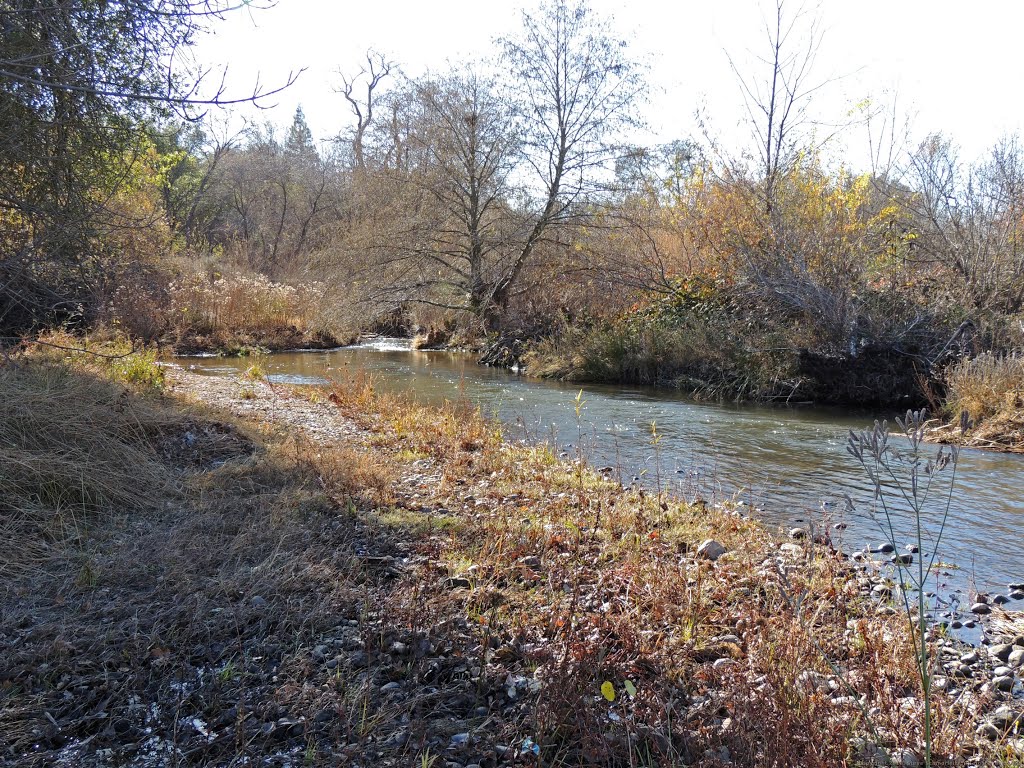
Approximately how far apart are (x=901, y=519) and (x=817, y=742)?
4.83 m

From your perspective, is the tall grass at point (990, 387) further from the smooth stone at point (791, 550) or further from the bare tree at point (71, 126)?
the bare tree at point (71, 126)

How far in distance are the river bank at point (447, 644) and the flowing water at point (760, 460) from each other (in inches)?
46.1

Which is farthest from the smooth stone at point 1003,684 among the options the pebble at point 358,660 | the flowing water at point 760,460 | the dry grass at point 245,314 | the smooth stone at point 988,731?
the dry grass at point 245,314

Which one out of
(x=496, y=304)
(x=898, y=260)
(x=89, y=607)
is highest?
(x=898, y=260)

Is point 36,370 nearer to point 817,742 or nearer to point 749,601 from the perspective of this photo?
point 749,601

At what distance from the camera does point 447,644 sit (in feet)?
11.3

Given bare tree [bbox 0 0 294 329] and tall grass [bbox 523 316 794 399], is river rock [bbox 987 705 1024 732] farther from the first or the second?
tall grass [bbox 523 316 794 399]

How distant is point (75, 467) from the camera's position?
197 inches

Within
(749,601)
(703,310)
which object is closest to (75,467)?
(749,601)

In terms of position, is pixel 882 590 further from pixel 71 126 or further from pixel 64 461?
pixel 71 126

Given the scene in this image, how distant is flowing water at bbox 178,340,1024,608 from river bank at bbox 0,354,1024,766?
117 centimetres

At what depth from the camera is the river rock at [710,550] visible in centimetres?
508

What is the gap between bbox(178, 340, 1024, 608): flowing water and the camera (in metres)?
6.07

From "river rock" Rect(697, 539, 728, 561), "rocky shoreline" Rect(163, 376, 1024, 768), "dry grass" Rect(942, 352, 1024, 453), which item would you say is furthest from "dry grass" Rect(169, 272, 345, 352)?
"rocky shoreline" Rect(163, 376, 1024, 768)
